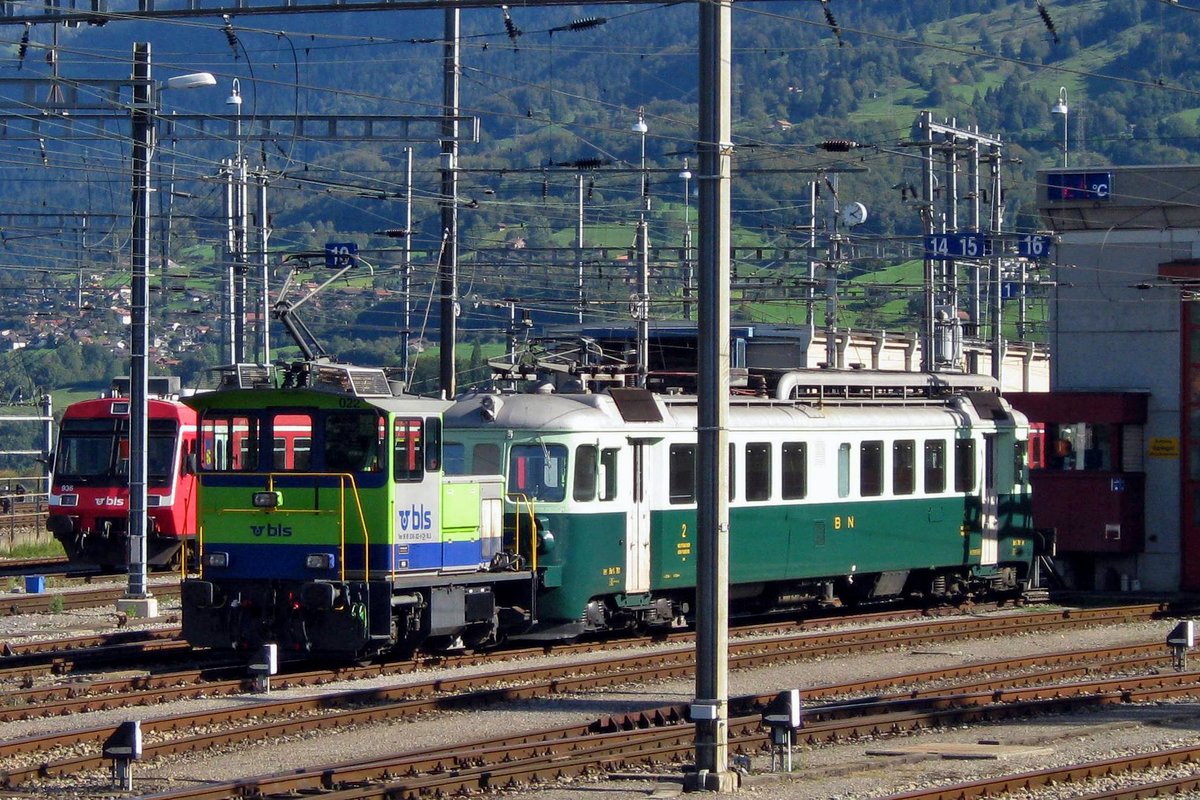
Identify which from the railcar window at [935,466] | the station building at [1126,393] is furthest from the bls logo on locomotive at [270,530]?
the station building at [1126,393]

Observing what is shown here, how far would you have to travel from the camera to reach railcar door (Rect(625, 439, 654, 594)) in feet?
71.3

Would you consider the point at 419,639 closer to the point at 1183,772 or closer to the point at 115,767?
the point at 115,767

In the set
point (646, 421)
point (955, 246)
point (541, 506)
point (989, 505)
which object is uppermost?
point (955, 246)

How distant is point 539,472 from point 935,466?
8146 millimetres

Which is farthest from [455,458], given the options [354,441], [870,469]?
[870,469]

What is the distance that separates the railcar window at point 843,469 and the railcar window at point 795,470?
82 centimetres

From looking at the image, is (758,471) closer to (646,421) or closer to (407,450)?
(646,421)

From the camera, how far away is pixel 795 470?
Answer: 942 inches

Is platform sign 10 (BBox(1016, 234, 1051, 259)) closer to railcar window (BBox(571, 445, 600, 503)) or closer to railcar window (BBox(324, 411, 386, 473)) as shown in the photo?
railcar window (BBox(571, 445, 600, 503))

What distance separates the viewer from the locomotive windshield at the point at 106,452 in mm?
31312

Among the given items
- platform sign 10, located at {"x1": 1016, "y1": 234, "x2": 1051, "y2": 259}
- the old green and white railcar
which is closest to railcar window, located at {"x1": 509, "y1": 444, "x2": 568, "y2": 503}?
the old green and white railcar

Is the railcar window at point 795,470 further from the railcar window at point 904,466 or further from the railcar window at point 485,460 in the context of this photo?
the railcar window at point 485,460

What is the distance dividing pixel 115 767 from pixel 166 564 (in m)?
20.5

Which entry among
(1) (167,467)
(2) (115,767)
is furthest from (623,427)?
(1) (167,467)
